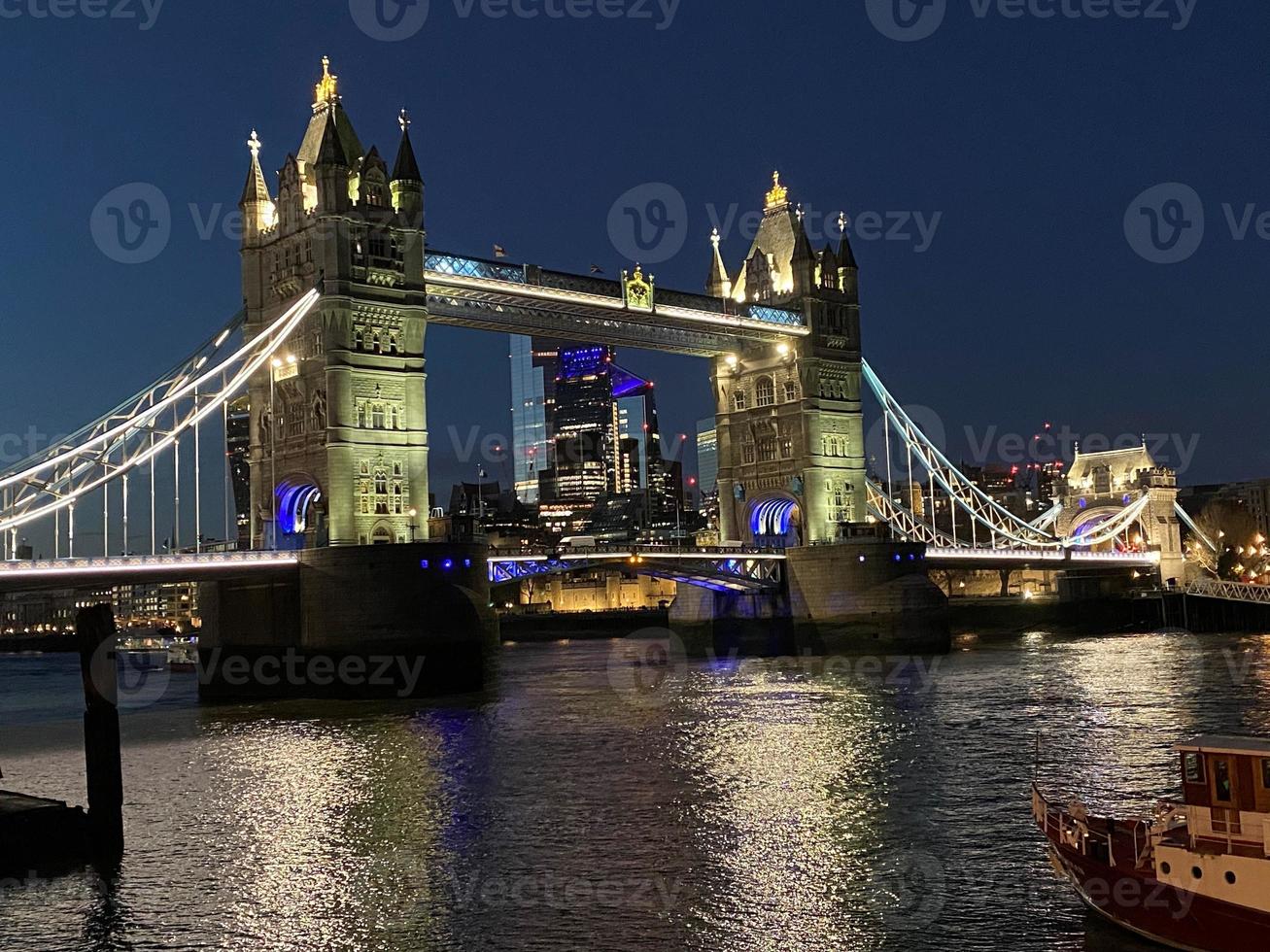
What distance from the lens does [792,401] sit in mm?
79938

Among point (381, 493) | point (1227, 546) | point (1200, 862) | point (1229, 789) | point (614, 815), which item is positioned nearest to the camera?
point (1200, 862)

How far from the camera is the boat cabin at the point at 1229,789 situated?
17.6m

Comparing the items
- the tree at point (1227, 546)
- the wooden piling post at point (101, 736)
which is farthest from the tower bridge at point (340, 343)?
the tree at point (1227, 546)

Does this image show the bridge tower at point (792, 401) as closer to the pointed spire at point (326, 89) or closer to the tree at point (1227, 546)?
the pointed spire at point (326, 89)

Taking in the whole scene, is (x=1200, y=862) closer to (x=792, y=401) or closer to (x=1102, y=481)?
(x=792, y=401)

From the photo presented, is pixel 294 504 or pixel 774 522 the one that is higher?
pixel 294 504

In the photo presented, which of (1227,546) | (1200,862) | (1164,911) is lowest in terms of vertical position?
(1164,911)

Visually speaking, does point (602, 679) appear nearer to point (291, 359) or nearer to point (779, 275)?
point (291, 359)

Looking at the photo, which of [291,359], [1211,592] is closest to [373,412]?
[291,359]

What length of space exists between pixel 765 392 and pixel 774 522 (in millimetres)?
7991

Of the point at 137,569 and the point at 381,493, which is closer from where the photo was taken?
the point at 137,569

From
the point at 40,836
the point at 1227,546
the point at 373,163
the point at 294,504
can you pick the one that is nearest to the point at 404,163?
the point at 373,163

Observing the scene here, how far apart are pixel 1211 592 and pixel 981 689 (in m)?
54.8

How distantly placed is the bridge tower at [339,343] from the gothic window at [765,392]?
28.4 m
